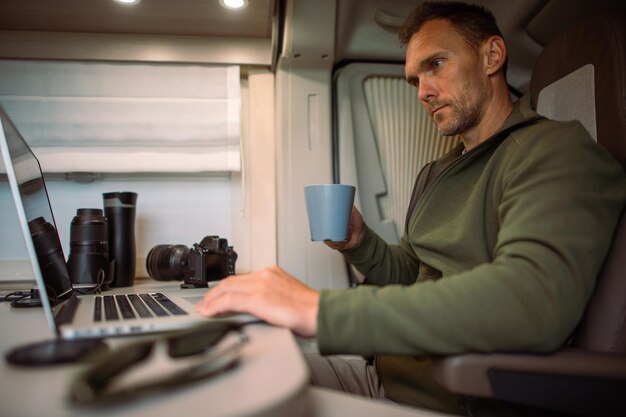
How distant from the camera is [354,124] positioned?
1.61 meters

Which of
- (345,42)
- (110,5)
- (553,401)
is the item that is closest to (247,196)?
(345,42)

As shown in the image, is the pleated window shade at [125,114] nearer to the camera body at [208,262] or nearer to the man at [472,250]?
the camera body at [208,262]

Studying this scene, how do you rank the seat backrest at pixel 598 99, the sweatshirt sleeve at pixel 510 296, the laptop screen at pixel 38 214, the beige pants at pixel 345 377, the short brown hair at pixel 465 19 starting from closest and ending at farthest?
the sweatshirt sleeve at pixel 510 296 < the seat backrest at pixel 598 99 < the laptop screen at pixel 38 214 < the beige pants at pixel 345 377 < the short brown hair at pixel 465 19

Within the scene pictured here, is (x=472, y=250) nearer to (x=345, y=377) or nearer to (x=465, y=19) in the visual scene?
(x=345, y=377)

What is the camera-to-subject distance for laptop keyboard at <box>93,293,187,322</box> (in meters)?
0.72

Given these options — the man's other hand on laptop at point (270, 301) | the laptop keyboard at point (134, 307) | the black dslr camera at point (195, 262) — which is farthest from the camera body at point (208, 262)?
the man's other hand on laptop at point (270, 301)

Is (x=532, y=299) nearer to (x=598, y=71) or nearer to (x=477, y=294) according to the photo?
(x=477, y=294)

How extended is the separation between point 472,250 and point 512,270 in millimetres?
268

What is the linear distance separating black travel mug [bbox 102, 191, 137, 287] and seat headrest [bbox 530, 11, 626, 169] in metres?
1.32

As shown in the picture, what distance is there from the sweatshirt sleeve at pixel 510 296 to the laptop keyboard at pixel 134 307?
31 centimetres

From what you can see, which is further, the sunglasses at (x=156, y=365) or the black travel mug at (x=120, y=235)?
the black travel mug at (x=120, y=235)

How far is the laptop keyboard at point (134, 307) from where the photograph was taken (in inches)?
28.3

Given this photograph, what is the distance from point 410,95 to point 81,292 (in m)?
1.29

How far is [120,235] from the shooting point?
1.40 meters
